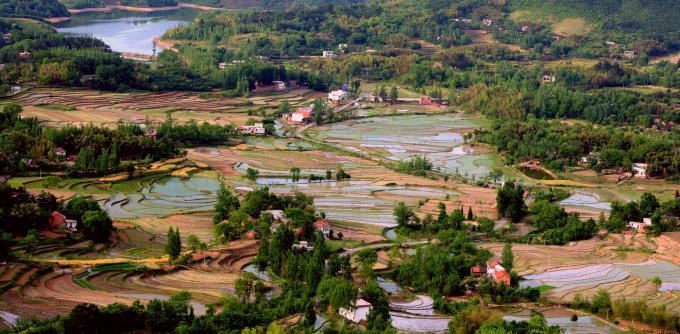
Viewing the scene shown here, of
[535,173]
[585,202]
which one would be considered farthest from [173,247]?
[535,173]

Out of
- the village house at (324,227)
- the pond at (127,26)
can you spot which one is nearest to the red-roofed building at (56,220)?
the village house at (324,227)

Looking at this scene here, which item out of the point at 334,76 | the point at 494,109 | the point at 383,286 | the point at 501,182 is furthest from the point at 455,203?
the point at 334,76

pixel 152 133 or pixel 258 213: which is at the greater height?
pixel 152 133

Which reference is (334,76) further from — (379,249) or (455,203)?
(379,249)

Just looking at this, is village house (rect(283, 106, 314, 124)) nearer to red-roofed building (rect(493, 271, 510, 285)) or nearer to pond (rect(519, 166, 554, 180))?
pond (rect(519, 166, 554, 180))

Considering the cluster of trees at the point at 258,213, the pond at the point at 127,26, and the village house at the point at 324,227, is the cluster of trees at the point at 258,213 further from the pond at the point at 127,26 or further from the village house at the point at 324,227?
the pond at the point at 127,26

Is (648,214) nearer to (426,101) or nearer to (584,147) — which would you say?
(584,147)
